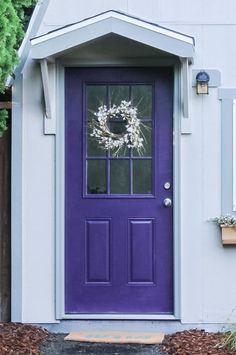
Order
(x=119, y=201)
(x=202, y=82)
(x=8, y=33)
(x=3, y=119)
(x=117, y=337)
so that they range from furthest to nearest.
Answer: (x=119, y=201) → (x=202, y=82) → (x=117, y=337) → (x=3, y=119) → (x=8, y=33)

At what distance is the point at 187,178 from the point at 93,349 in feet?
5.43

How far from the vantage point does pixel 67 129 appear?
633 centimetres

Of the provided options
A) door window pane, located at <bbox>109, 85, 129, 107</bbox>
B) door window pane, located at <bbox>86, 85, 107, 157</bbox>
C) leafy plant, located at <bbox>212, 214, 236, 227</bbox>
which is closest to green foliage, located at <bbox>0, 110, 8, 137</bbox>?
door window pane, located at <bbox>86, 85, 107, 157</bbox>

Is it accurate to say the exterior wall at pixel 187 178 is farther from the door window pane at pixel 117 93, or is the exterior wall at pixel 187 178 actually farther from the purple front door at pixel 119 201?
the door window pane at pixel 117 93

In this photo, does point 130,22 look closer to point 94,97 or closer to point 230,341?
point 94,97

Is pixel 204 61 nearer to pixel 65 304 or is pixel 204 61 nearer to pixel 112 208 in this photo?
pixel 112 208

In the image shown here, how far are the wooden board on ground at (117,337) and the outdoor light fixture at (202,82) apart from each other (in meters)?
2.12

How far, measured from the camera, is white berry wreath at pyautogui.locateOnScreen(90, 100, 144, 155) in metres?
6.30

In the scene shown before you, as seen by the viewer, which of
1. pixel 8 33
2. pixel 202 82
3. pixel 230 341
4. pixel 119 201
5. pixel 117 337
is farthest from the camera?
pixel 119 201

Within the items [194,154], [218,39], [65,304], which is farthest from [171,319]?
[218,39]

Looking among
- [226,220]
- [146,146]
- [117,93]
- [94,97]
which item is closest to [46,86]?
[94,97]

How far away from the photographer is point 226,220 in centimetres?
610

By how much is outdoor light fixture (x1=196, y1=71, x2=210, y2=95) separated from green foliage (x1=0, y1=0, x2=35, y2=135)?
60.9 inches

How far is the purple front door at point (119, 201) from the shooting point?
247 inches
